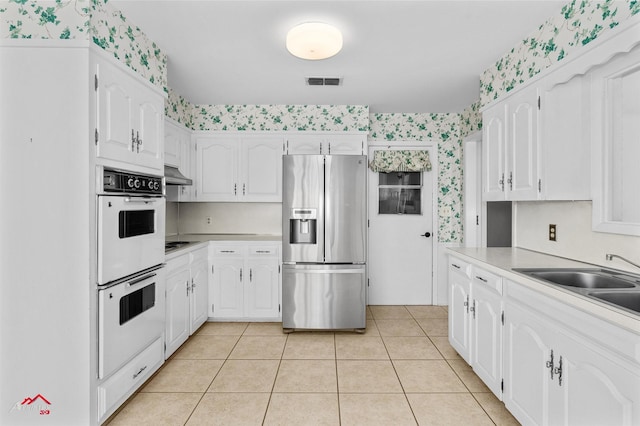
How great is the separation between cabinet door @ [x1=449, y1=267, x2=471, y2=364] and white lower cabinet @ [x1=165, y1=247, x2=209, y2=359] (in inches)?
91.6

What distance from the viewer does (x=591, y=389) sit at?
1326 millimetres

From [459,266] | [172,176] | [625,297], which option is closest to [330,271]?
[459,266]

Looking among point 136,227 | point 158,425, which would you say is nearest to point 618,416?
point 158,425

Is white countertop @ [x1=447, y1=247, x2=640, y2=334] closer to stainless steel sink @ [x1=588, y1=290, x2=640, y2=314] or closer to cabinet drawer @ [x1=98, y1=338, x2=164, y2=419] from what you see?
stainless steel sink @ [x1=588, y1=290, x2=640, y2=314]

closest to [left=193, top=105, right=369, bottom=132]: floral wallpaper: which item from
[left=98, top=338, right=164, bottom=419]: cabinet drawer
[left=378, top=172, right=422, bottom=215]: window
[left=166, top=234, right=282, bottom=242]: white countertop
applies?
[left=378, top=172, right=422, bottom=215]: window

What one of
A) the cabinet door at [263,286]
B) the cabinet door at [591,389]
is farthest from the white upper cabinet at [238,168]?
the cabinet door at [591,389]

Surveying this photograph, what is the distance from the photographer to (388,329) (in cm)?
351

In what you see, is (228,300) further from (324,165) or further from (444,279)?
(444,279)

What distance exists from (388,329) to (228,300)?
5.79 ft

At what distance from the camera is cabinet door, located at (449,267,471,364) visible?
Result: 2463 mm

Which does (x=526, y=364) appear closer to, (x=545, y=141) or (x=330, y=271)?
(x=545, y=141)

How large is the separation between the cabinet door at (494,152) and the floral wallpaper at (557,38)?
0.66 feet

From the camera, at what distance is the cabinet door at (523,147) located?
7.23 feet

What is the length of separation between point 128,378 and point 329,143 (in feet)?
9.65
